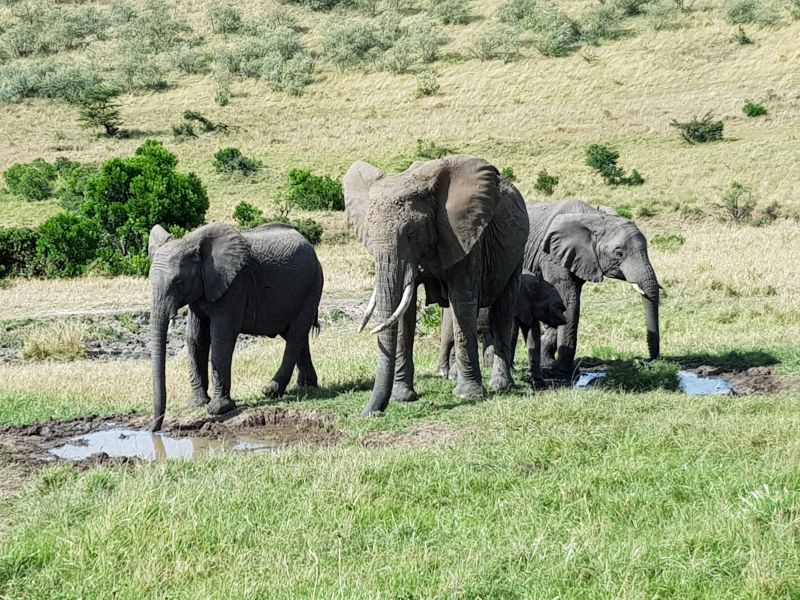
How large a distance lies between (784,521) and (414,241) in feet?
15.2

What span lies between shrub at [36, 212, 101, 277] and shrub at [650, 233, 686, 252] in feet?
45.3

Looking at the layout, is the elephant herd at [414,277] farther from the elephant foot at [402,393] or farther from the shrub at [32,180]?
the shrub at [32,180]

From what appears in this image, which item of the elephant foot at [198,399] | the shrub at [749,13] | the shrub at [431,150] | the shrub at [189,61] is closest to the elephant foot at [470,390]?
the elephant foot at [198,399]

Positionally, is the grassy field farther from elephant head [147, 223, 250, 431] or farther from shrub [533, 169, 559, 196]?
shrub [533, 169, 559, 196]

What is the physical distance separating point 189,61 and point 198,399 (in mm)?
62272

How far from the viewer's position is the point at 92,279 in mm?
23203

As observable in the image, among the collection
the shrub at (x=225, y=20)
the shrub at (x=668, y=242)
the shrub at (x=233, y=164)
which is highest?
the shrub at (x=225, y=20)

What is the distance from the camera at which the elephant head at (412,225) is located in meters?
9.52

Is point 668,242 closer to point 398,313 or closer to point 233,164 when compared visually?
point 398,313

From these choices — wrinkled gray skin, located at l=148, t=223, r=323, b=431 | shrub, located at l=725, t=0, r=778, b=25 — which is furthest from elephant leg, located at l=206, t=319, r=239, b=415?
shrub, located at l=725, t=0, r=778, b=25

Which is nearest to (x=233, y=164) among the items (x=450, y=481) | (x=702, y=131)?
(x=702, y=131)

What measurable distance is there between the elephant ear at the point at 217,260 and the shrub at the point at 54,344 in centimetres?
578

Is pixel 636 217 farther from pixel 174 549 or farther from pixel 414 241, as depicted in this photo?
pixel 174 549

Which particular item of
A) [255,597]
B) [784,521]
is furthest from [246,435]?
[784,521]
